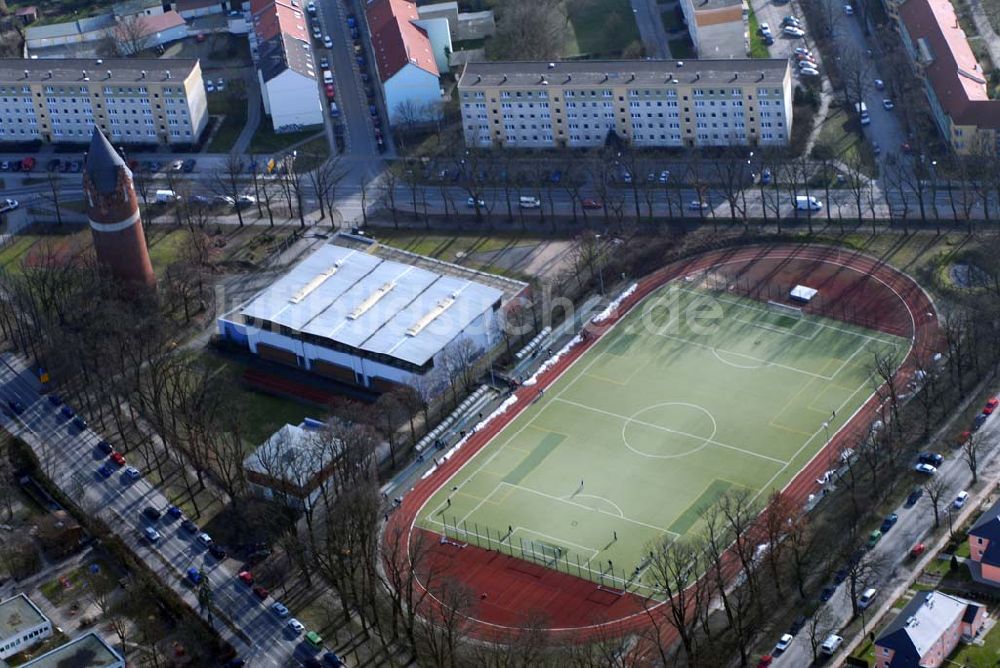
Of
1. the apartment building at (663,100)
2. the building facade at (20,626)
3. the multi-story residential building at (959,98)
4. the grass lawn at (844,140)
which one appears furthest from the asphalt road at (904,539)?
the building facade at (20,626)

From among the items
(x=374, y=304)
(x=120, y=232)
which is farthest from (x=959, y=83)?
(x=120, y=232)

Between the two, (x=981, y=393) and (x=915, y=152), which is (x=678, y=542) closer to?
(x=981, y=393)

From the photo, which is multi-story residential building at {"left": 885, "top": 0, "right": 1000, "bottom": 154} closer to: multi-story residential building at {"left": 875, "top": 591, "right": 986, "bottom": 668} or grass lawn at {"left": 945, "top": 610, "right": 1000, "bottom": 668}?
multi-story residential building at {"left": 875, "top": 591, "right": 986, "bottom": 668}

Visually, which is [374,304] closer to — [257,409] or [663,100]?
[257,409]

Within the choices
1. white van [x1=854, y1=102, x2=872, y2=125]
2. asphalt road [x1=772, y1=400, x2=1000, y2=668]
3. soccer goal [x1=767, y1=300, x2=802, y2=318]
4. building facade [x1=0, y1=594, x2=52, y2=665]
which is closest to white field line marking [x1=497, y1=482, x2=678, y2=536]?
asphalt road [x1=772, y1=400, x2=1000, y2=668]

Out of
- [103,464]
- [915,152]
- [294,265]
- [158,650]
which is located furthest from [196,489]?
[915,152]
